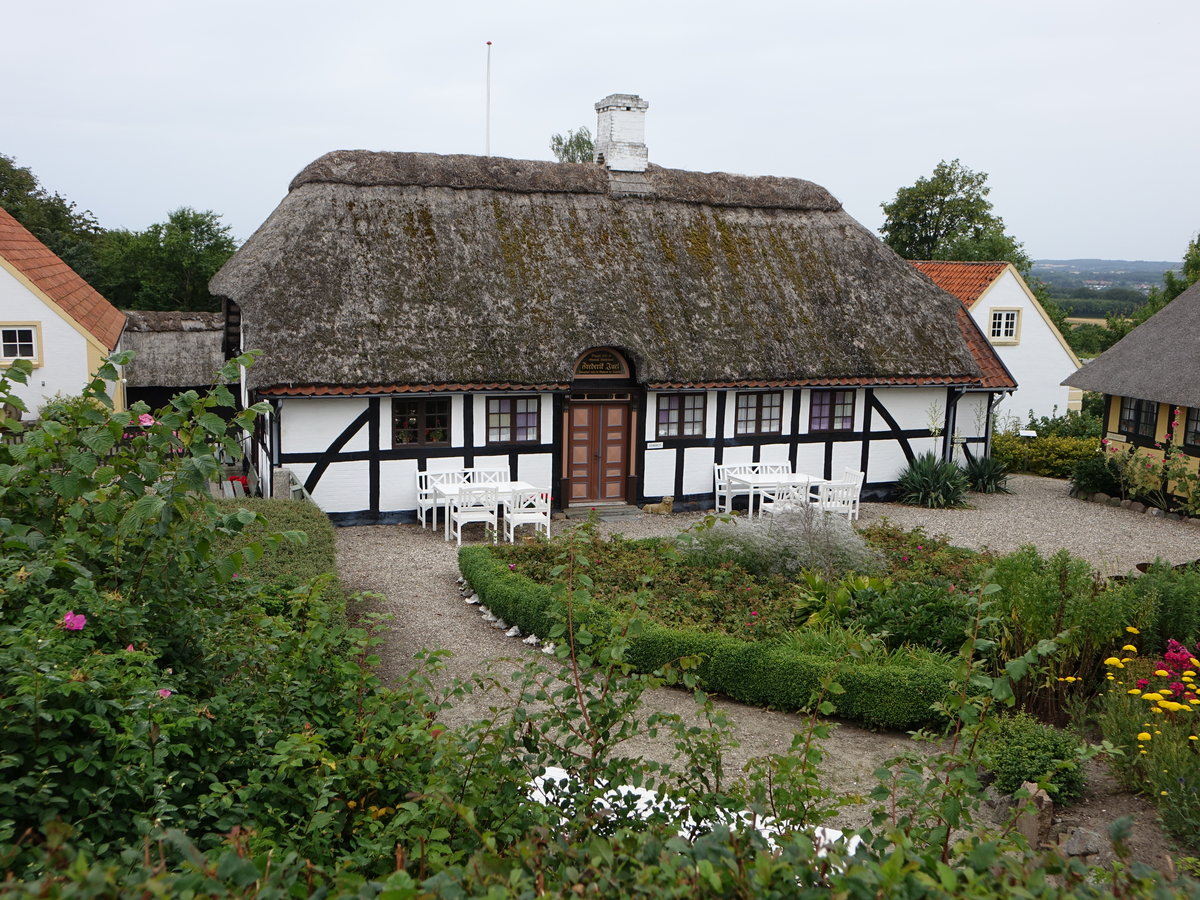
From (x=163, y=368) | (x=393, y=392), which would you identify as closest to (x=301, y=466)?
(x=393, y=392)

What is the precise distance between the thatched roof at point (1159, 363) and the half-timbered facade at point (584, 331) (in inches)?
78.7

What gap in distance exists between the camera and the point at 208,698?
4656mm

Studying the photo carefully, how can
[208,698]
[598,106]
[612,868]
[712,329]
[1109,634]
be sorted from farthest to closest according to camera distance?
[598,106] → [712,329] → [1109,634] → [208,698] → [612,868]

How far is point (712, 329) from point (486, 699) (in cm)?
983

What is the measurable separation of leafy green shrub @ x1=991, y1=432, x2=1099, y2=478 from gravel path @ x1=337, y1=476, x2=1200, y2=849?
869 millimetres

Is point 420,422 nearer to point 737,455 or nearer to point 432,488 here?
point 432,488

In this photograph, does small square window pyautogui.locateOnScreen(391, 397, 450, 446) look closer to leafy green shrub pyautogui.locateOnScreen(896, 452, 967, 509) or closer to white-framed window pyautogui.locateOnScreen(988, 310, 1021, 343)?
leafy green shrub pyautogui.locateOnScreen(896, 452, 967, 509)

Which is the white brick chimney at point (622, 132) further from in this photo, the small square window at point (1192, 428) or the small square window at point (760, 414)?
the small square window at point (1192, 428)

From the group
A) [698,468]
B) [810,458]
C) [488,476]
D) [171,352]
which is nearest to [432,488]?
[488,476]

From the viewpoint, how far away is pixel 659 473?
679 inches

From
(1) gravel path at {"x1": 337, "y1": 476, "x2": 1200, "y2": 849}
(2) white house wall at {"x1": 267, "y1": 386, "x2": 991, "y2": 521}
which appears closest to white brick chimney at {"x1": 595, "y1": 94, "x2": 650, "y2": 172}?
(2) white house wall at {"x1": 267, "y1": 386, "x2": 991, "y2": 521}

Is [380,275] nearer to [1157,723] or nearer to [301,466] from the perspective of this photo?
[301,466]

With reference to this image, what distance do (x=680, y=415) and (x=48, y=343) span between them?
13.8 m

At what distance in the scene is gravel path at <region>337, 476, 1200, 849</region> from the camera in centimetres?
823
